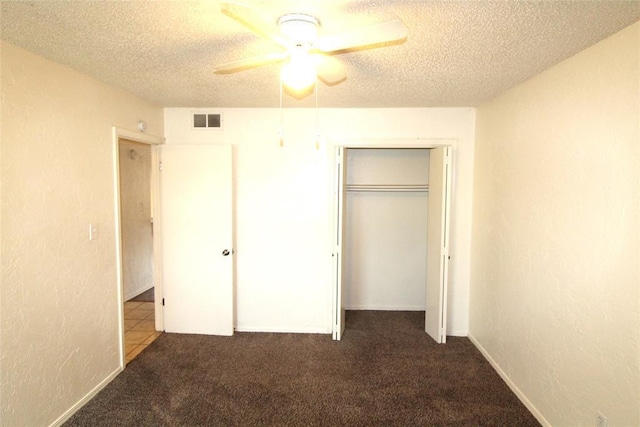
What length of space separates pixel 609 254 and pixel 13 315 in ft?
10.7

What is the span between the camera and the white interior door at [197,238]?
3.49m

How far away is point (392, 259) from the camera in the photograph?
174 inches

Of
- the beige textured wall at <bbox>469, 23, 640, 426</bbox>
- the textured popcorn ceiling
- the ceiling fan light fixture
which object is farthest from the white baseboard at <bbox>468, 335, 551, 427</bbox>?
the ceiling fan light fixture

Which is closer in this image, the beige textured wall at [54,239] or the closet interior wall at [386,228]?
the beige textured wall at [54,239]

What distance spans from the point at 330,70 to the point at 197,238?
7.03 ft

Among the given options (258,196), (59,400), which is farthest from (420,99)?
(59,400)

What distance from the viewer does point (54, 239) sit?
2.22m

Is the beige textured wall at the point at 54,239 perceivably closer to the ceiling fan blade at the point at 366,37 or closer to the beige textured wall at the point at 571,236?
the ceiling fan blade at the point at 366,37

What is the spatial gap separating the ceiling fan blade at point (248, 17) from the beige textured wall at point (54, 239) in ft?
5.05

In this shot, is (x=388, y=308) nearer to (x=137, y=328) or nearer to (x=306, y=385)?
(x=306, y=385)

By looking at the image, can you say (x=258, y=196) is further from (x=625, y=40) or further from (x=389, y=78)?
(x=625, y=40)

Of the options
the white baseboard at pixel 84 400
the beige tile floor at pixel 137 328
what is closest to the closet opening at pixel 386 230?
the beige tile floor at pixel 137 328

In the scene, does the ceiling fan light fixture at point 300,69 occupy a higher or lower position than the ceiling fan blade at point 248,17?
lower

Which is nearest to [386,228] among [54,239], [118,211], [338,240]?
[338,240]
